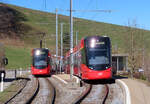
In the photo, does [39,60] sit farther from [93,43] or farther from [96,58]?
[96,58]

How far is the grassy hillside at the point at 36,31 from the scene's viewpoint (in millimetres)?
→ 84188

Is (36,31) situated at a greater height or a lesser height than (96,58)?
greater

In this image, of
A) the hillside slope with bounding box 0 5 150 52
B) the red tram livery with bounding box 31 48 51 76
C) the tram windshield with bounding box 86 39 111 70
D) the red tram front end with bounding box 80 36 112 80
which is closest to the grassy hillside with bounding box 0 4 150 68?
the hillside slope with bounding box 0 5 150 52

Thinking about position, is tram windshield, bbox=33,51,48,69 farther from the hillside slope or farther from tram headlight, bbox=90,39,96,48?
the hillside slope

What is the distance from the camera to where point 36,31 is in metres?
107

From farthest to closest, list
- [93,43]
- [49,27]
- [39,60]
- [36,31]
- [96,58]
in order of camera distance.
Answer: [49,27], [36,31], [39,60], [93,43], [96,58]

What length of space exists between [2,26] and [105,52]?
3692 inches

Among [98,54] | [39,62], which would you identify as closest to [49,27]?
[39,62]

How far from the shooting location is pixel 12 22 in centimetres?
11200

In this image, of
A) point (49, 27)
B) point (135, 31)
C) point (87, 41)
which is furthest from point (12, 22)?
point (87, 41)

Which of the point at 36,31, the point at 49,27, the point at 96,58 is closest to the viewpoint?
the point at 96,58

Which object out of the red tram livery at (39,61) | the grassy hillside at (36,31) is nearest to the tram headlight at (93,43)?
the red tram livery at (39,61)

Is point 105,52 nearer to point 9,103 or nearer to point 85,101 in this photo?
point 85,101

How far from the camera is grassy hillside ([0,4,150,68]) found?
84.2 meters
